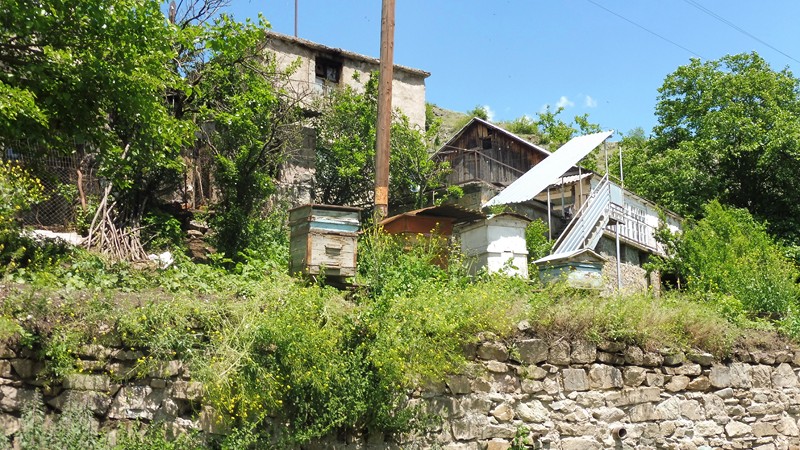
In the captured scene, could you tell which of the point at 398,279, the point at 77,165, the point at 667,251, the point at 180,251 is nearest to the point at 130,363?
the point at 398,279

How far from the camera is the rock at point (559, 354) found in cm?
863

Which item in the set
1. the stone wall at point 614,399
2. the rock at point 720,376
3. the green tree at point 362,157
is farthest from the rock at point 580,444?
the green tree at point 362,157

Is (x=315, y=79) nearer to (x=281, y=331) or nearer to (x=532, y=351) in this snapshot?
(x=532, y=351)

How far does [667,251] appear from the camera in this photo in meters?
17.6

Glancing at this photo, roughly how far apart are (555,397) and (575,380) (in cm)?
34

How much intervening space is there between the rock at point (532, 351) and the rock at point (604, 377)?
0.72 meters

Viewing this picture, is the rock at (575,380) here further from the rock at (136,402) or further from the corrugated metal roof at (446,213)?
the rock at (136,402)

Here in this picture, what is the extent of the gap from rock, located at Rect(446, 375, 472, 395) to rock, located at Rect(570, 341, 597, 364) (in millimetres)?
1455

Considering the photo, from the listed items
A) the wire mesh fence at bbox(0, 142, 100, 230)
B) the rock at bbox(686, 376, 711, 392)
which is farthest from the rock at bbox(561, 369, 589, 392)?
the wire mesh fence at bbox(0, 142, 100, 230)

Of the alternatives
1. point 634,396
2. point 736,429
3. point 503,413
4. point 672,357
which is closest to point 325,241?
point 503,413

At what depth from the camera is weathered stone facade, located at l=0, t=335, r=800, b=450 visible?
666cm

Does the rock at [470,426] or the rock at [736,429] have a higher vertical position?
the rock at [470,426]

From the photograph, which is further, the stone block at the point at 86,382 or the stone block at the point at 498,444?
the stone block at the point at 498,444

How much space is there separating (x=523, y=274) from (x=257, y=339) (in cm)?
492
